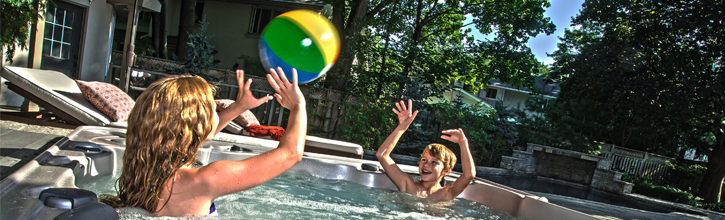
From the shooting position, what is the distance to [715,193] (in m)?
8.91

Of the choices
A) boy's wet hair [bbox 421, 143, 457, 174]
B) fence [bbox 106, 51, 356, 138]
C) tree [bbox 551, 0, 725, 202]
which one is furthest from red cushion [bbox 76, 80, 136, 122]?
tree [bbox 551, 0, 725, 202]

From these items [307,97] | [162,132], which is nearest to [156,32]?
[307,97]

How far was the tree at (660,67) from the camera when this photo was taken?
812cm

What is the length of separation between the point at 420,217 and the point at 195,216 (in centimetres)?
174

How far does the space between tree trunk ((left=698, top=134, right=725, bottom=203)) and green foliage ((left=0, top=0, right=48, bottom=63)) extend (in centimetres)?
1214

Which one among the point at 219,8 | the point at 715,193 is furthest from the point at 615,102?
Answer: the point at 219,8

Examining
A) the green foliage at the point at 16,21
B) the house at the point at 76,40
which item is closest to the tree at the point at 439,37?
the house at the point at 76,40

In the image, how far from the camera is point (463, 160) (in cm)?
283

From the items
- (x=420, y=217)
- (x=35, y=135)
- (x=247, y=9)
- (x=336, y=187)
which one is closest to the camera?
(x=420, y=217)

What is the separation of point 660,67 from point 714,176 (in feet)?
8.95

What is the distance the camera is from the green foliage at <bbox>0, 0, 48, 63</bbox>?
206 inches

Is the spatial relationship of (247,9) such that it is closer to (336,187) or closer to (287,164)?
(336,187)

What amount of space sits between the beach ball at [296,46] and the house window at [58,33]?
5.59 metres

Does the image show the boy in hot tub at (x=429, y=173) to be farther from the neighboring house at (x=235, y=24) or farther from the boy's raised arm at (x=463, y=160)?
the neighboring house at (x=235, y=24)
